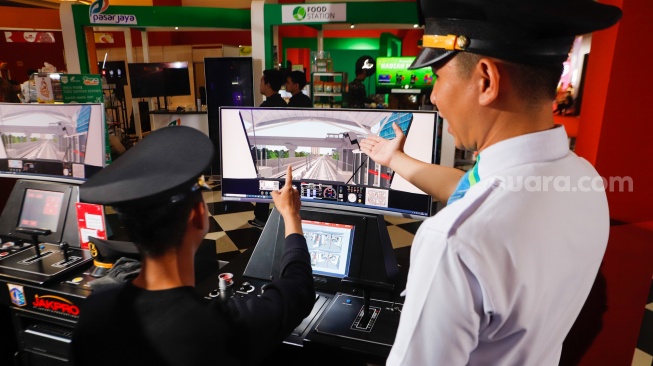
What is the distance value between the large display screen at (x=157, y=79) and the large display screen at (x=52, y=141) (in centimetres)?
612

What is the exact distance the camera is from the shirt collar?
0.68 metres

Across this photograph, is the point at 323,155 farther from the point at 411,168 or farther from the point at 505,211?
the point at 505,211

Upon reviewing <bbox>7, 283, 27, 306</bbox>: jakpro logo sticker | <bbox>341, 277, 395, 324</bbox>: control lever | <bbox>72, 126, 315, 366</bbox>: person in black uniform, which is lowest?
<bbox>7, 283, 27, 306</bbox>: jakpro logo sticker

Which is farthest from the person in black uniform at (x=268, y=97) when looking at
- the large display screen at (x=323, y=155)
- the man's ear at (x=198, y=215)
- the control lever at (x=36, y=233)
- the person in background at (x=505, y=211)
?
the person in background at (x=505, y=211)

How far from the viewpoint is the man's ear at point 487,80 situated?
68 cm

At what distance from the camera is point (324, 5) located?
601cm

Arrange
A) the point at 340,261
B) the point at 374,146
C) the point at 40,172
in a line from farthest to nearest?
the point at 40,172
the point at 340,261
the point at 374,146

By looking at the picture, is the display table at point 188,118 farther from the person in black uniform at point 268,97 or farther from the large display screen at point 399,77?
the large display screen at point 399,77

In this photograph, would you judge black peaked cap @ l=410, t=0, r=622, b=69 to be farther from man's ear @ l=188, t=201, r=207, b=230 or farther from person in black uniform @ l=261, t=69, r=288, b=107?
person in black uniform @ l=261, t=69, r=288, b=107

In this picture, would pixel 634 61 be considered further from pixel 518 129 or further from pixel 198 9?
pixel 198 9

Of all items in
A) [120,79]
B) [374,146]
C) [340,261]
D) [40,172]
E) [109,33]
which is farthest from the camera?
[109,33]

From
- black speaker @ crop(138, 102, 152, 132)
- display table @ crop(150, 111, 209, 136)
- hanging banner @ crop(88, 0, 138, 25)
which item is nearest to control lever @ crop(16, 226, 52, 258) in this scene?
display table @ crop(150, 111, 209, 136)

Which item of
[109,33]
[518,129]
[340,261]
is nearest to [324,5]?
[340,261]

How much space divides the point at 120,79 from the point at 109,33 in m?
2.57
